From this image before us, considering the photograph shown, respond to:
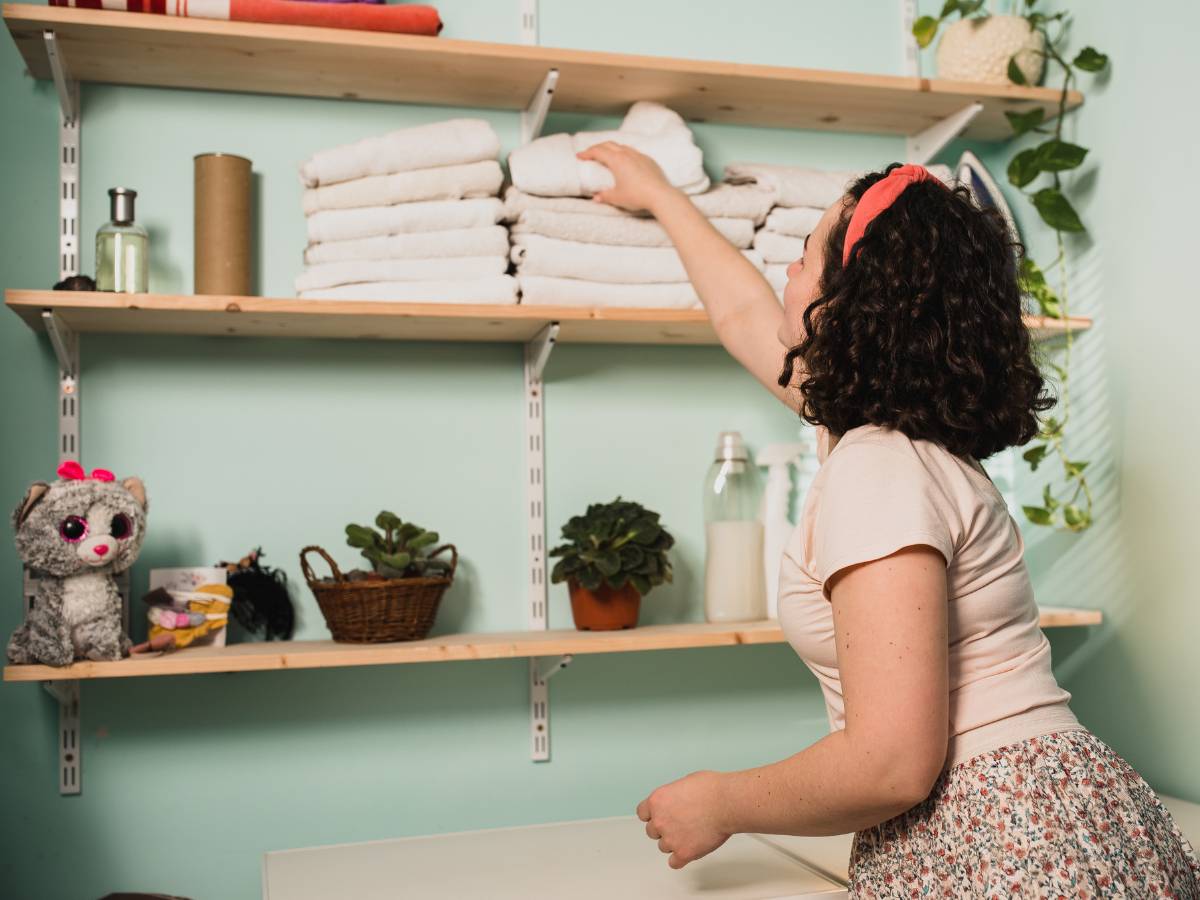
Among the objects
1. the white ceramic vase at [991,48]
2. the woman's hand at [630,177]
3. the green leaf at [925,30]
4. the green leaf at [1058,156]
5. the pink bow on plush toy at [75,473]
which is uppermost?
the green leaf at [925,30]

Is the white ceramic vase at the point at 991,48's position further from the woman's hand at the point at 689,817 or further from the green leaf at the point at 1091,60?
the woman's hand at the point at 689,817

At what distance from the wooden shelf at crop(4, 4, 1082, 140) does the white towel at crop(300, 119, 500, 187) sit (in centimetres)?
10

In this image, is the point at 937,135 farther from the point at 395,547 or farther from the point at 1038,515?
the point at 395,547

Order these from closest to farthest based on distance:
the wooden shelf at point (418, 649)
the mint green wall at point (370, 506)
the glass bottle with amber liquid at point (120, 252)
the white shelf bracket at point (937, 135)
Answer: the wooden shelf at point (418, 649) → the glass bottle with amber liquid at point (120, 252) → the mint green wall at point (370, 506) → the white shelf bracket at point (937, 135)

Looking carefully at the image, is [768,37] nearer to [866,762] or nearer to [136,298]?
[136,298]

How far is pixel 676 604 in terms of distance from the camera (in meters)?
1.87

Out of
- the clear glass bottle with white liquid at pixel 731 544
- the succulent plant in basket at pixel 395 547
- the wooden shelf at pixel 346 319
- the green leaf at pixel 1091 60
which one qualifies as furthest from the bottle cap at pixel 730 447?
the green leaf at pixel 1091 60

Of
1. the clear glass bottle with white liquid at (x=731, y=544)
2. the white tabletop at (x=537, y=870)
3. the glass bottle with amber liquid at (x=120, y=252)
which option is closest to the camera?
the white tabletop at (x=537, y=870)

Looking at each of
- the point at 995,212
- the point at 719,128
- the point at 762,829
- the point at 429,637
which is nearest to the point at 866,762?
the point at 762,829

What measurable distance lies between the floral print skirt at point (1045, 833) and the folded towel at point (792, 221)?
1016 mm

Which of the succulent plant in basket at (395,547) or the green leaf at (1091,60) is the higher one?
the green leaf at (1091,60)

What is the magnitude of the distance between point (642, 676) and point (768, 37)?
112 cm

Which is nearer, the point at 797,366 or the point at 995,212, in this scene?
the point at 995,212

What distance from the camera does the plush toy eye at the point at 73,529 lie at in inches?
56.2
